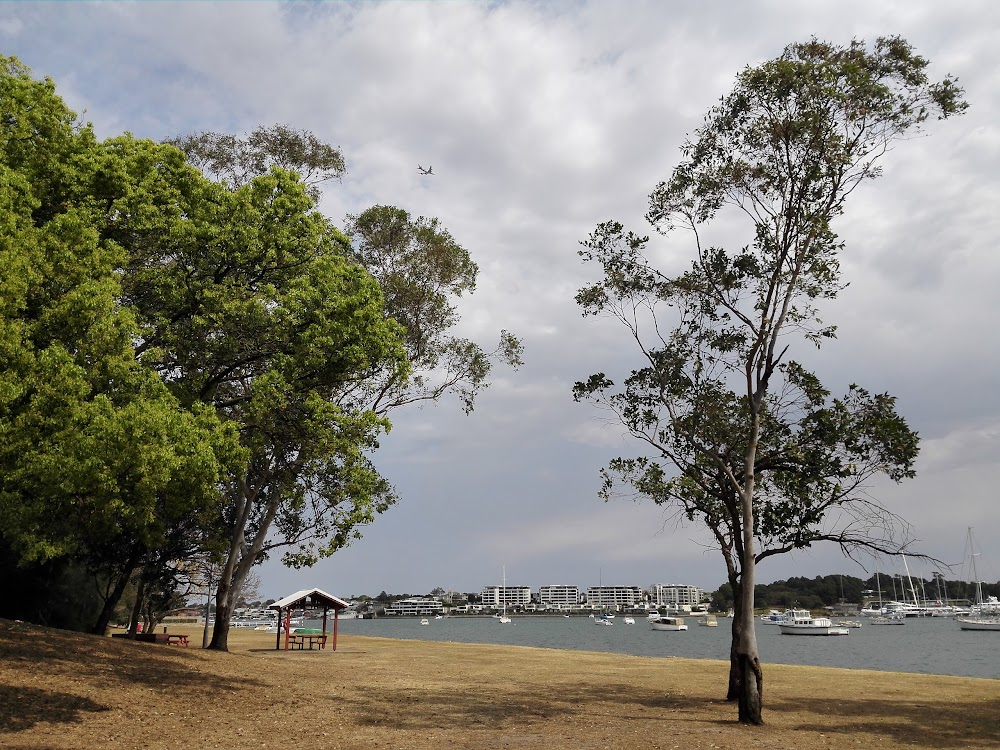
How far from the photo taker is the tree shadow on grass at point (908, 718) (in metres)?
14.4

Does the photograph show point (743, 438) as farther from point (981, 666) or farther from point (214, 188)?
point (981, 666)

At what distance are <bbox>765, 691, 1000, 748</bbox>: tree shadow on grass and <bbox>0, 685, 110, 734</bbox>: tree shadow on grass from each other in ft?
44.8

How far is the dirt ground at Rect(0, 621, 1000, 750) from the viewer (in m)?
13.0

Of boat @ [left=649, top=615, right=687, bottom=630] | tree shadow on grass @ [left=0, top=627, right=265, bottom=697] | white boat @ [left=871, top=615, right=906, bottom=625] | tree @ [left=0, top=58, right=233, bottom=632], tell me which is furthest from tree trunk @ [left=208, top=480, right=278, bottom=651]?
white boat @ [left=871, top=615, right=906, bottom=625]

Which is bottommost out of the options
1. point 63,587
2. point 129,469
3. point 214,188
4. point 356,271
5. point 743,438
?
point 63,587

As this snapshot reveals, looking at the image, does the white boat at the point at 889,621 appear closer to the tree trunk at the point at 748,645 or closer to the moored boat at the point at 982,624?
the moored boat at the point at 982,624

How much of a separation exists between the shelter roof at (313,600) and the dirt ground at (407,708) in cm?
1634

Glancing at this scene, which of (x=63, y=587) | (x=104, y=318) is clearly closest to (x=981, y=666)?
(x=63, y=587)

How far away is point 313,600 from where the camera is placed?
143 ft

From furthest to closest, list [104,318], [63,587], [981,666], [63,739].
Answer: [981,666], [63,587], [104,318], [63,739]

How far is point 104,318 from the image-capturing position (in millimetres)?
14812

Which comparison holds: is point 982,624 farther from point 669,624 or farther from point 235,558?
point 235,558

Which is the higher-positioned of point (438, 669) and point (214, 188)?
point (214, 188)

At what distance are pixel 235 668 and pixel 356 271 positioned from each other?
12.2m
